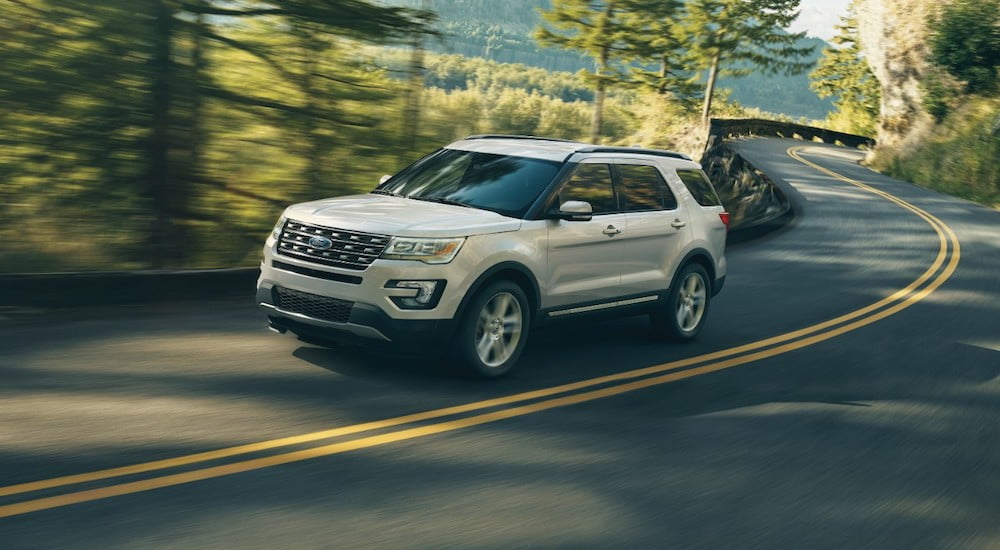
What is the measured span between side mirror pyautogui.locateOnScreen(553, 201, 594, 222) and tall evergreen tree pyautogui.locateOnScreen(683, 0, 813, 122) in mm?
69630

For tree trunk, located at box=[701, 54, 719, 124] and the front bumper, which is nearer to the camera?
the front bumper

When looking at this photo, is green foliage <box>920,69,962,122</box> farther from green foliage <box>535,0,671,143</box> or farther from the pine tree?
the pine tree

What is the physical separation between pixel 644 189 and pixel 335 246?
11.1 ft

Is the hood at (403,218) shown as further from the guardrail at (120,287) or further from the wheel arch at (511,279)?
the guardrail at (120,287)

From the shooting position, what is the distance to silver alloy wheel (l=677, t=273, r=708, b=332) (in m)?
10.7

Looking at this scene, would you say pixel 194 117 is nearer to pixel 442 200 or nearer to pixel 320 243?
pixel 442 200

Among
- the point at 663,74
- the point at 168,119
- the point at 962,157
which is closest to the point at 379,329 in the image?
the point at 168,119

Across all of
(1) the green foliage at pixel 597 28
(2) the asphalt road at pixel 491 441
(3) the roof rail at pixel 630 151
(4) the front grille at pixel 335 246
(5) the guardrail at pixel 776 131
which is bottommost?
(5) the guardrail at pixel 776 131

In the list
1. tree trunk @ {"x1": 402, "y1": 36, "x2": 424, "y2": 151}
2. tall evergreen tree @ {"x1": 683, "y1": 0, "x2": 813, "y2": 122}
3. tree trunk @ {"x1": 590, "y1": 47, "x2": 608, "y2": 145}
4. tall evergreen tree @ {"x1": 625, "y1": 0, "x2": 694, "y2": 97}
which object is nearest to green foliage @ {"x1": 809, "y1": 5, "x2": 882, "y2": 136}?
tall evergreen tree @ {"x1": 683, "y1": 0, "x2": 813, "y2": 122}

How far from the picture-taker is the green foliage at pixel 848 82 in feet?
285

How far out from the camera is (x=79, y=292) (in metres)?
10.4

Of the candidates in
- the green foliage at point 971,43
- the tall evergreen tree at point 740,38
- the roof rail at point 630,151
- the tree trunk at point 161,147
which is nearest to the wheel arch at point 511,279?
the roof rail at point 630,151

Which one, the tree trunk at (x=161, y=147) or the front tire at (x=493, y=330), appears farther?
the tree trunk at (x=161, y=147)

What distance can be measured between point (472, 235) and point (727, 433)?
7.78ft
